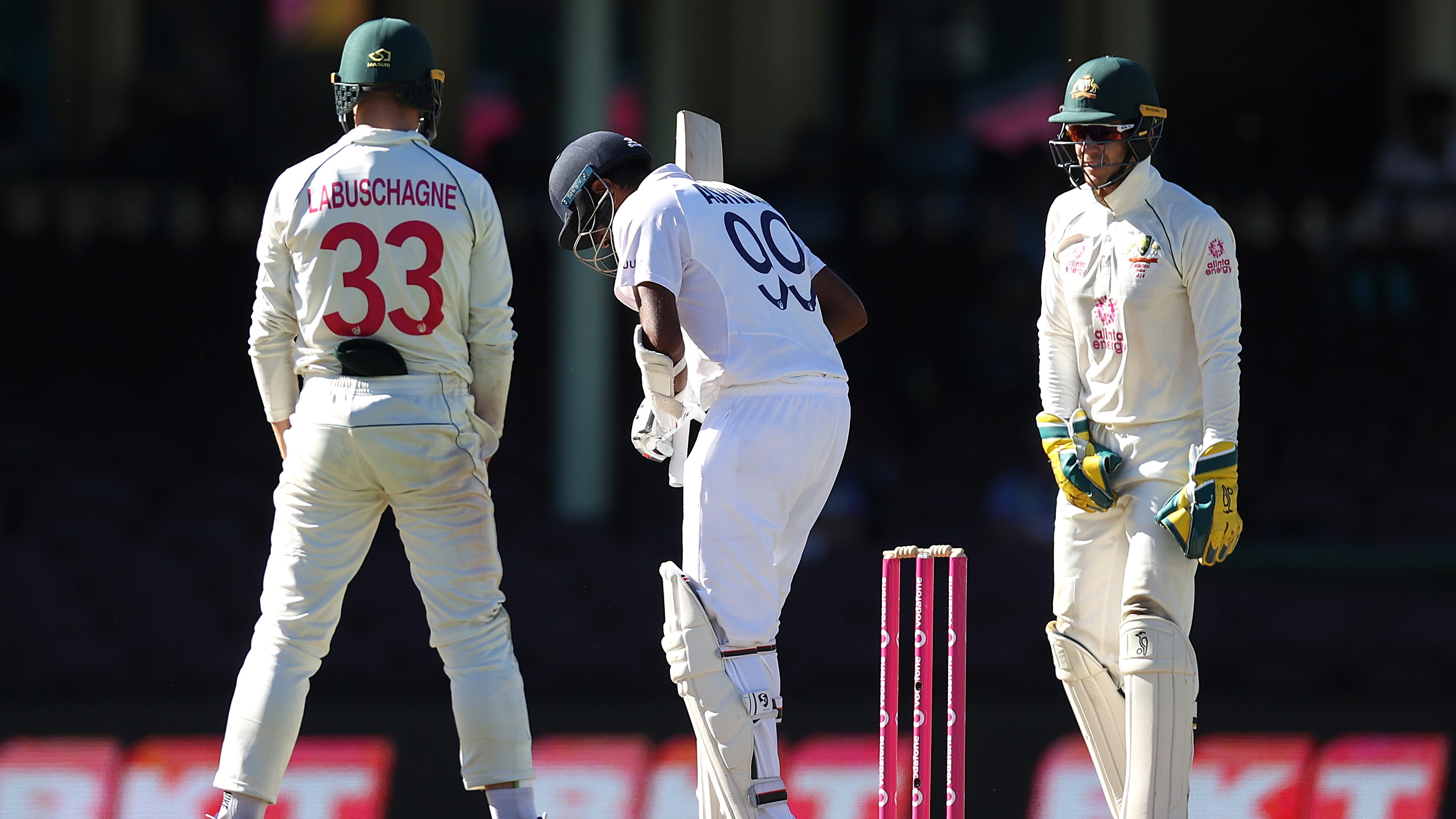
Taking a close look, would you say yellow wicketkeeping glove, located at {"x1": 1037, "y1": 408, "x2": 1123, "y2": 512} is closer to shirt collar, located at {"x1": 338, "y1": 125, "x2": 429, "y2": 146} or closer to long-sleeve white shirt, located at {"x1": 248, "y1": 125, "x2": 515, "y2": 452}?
long-sleeve white shirt, located at {"x1": 248, "y1": 125, "x2": 515, "y2": 452}

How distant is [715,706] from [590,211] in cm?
112

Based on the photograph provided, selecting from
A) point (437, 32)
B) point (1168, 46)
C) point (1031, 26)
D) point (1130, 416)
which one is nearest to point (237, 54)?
point (437, 32)

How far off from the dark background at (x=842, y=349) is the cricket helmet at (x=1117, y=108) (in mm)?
1960

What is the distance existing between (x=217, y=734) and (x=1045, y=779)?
95.2 inches

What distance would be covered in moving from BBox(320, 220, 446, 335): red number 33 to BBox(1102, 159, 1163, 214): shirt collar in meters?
1.48

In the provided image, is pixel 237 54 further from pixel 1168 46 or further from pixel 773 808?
pixel 773 808

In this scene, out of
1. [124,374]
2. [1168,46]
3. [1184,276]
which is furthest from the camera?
[1168,46]

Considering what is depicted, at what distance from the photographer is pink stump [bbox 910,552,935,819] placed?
148 inches

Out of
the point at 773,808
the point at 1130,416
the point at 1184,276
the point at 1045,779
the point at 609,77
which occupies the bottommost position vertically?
the point at 1045,779

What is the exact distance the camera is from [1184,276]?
3814 millimetres

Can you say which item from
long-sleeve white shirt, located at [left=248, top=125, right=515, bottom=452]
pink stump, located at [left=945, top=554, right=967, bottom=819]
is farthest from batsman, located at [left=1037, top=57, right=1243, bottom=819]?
long-sleeve white shirt, located at [left=248, top=125, right=515, bottom=452]

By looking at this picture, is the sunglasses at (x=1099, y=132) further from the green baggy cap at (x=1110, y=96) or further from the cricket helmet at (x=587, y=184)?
the cricket helmet at (x=587, y=184)

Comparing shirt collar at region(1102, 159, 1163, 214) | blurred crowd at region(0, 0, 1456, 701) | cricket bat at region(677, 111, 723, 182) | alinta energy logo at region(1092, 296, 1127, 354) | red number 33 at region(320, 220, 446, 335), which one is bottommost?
blurred crowd at region(0, 0, 1456, 701)

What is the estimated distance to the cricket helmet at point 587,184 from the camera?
382 cm
